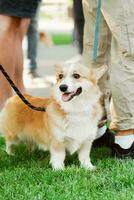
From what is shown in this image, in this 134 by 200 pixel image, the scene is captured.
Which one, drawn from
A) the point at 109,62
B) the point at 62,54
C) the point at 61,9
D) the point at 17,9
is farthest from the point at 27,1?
the point at 61,9

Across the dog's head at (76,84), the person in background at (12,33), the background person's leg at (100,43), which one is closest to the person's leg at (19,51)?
the person in background at (12,33)

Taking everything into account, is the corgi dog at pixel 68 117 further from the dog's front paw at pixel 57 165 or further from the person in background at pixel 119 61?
the person in background at pixel 119 61

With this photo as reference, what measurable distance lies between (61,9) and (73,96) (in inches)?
794

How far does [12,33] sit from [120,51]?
3.88 ft

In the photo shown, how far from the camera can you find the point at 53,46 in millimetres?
14656

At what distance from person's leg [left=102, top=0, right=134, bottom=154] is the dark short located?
2.73ft

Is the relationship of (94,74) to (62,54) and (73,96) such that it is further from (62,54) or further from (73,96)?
(62,54)

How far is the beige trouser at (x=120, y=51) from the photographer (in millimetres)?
4605

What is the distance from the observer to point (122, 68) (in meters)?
4.73

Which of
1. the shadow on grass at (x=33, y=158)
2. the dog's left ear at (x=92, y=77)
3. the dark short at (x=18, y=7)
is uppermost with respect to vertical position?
the dark short at (x=18, y=7)

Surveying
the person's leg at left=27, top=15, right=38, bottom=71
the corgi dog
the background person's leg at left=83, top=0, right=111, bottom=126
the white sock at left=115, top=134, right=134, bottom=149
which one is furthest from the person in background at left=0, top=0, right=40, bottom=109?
the person's leg at left=27, top=15, right=38, bottom=71

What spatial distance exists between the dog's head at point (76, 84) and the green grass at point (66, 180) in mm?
487

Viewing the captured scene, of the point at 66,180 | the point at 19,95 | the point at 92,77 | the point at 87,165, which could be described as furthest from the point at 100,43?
the point at 66,180

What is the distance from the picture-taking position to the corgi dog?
451cm
